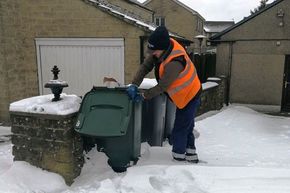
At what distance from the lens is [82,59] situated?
30.6 feet

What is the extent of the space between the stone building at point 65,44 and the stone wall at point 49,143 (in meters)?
5.11

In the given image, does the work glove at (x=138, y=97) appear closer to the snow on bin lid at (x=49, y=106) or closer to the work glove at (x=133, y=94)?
the work glove at (x=133, y=94)

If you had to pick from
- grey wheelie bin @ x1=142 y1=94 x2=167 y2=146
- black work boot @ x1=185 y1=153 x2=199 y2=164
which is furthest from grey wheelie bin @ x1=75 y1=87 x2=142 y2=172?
black work boot @ x1=185 y1=153 x2=199 y2=164

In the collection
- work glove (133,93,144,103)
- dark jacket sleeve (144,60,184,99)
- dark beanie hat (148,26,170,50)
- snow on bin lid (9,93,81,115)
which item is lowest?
snow on bin lid (9,93,81,115)

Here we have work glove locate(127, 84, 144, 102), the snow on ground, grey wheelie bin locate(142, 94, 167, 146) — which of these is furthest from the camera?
grey wheelie bin locate(142, 94, 167, 146)

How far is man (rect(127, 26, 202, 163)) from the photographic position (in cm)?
387

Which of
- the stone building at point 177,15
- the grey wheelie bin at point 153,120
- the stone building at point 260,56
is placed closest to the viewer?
the grey wheelie bin at point 153,120

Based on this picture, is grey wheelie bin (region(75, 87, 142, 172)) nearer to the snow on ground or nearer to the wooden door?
the snow on ground

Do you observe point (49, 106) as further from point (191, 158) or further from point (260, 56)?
point (260, 56)

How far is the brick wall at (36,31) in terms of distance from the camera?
28.9 ft

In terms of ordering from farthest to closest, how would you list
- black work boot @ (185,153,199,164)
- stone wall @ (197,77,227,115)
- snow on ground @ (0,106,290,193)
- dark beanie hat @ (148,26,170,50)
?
stone wall @ (197,77,227,115) < black work boot @ (185,153,199,164) < dark beanie hat @ (148,26,170,50) < snow on ground @ (0,106,290,193)

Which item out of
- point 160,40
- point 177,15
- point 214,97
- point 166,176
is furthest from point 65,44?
point 177,15

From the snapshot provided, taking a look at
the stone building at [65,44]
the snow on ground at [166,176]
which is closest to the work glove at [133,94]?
the snow on ground at [166,176]

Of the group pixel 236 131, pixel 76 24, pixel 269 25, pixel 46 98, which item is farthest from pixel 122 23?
pixel 269 25
